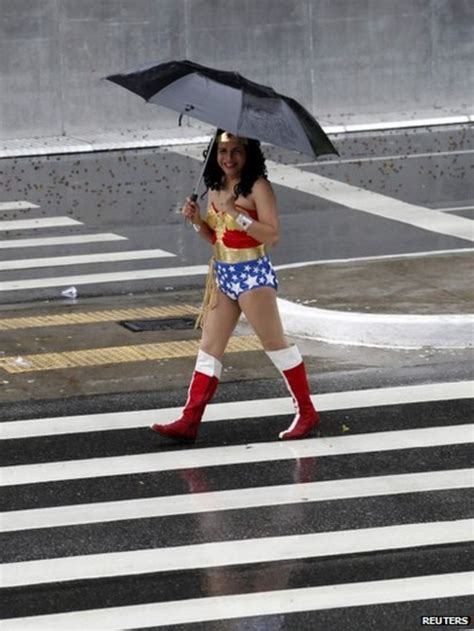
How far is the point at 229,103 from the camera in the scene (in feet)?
30.8

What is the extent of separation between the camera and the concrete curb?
1222 centimetres

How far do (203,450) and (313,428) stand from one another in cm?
70

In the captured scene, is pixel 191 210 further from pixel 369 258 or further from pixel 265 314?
pixel 369 258

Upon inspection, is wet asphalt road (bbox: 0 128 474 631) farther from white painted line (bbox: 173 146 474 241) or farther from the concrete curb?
white painted line (bbox: 173 146 474 241)

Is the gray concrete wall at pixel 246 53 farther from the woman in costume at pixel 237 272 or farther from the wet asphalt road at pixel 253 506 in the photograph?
the woman in costume at pixel 237 272

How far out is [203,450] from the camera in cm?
995

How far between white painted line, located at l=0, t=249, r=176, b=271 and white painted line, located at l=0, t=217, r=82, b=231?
178cm

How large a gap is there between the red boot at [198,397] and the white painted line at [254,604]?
2358mm

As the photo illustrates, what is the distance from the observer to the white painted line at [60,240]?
684 inches

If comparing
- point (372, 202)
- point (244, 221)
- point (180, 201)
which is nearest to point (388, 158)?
point (372, 202)

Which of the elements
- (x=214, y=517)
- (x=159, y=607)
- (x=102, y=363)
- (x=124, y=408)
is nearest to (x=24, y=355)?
(x=102, y=363)

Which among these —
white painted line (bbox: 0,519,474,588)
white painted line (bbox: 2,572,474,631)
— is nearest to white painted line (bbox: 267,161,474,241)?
white painted line (bbox: 0,519,474,588)

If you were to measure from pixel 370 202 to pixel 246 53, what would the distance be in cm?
750

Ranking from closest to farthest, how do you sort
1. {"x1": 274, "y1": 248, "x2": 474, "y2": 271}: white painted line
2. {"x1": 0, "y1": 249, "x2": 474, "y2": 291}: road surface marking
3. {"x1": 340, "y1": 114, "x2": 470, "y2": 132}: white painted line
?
1. {"x1": 274, "y1": 248, "x2": 474, "y2": 271}: white painted line
2. {"x1": 0, "y1": 249, "x2": 474, "y2": 291}: road surface marking
3. {"x1": 340, "y1": 114, "x2": 470, "y2": 132}: white painted line
